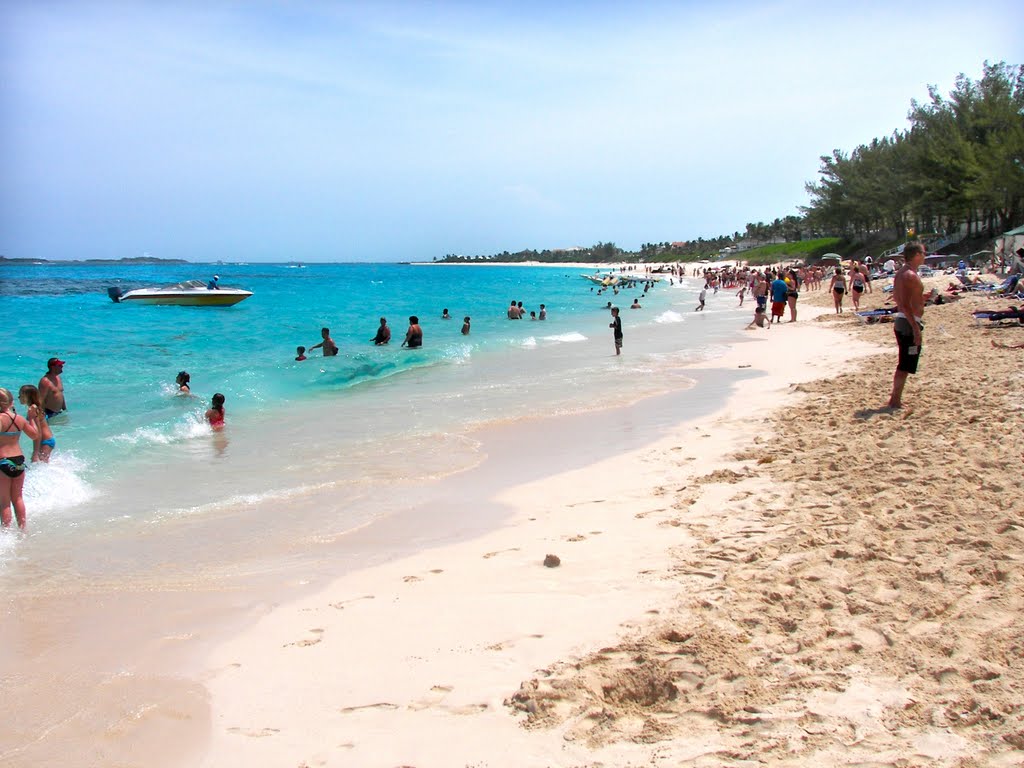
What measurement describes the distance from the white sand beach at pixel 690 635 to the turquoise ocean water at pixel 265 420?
194cm

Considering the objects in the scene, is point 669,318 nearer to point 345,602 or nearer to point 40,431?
point 40,431

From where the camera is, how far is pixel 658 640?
3.60 metres

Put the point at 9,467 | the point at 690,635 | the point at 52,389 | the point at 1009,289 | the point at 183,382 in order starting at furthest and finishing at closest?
the point at 1009,289 → the point at 183,382 → the point at 52,389 → the point at 9,467 → the point at 690,635

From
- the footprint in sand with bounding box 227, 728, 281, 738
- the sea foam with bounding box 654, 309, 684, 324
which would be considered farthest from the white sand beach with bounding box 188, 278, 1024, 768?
the sea foam with bounding box 654, 309, 684, 324

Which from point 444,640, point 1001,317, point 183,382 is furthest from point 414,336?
point 444,640

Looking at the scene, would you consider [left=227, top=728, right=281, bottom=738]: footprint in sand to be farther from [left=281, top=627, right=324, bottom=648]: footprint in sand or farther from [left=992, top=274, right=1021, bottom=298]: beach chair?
[left=992, top=274, right=1021, bottom=298]: beach chair

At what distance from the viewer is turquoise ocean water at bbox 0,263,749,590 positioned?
246 inches

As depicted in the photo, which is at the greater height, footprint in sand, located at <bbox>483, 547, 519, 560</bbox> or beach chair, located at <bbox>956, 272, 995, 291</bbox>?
beach chair, located at <bbox>956, 272, 995, 291</bbox>

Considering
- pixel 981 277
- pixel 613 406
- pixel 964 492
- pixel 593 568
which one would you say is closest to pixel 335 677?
pixel 593 568

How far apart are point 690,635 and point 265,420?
31.8 feet

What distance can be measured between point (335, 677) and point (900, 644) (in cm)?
277

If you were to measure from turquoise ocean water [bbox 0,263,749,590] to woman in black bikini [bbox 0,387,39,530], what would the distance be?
224 millimetres

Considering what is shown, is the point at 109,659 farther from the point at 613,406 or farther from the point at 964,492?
the point at 613,406

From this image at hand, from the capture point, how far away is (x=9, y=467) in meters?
6.26
